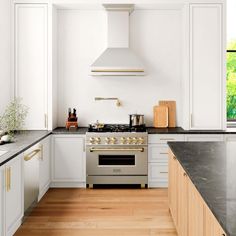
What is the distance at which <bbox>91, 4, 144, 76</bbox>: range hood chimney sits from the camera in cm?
546

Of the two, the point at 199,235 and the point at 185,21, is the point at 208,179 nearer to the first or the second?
the point at 199,235

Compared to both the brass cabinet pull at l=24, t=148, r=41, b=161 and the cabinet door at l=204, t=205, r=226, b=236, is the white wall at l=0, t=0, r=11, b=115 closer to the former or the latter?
the brass cabinet pull at l=24, t=148, r=41, b=161

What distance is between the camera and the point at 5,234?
323 centimetres

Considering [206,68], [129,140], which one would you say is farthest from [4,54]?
[206,68]

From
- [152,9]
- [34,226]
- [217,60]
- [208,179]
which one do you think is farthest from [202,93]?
[208,179]

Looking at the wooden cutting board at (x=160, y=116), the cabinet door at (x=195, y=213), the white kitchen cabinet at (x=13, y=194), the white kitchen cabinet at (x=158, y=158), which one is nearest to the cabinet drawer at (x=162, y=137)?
the white kitchen cabinet at (x=158, y=158)

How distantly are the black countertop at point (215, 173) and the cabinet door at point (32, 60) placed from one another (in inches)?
88.4

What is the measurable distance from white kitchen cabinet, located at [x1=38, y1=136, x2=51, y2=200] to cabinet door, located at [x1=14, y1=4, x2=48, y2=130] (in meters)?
0.42

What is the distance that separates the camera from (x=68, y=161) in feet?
17.6

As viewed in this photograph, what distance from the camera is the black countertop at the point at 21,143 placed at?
3.38m

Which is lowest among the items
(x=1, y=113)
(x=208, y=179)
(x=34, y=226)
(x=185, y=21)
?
(x=34, y=226)

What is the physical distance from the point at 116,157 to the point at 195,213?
3036mm

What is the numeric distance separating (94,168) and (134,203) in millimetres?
933

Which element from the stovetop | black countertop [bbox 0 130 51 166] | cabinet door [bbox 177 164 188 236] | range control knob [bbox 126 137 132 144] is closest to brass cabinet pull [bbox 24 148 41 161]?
black countertop [bbox 0 130 51 166]
